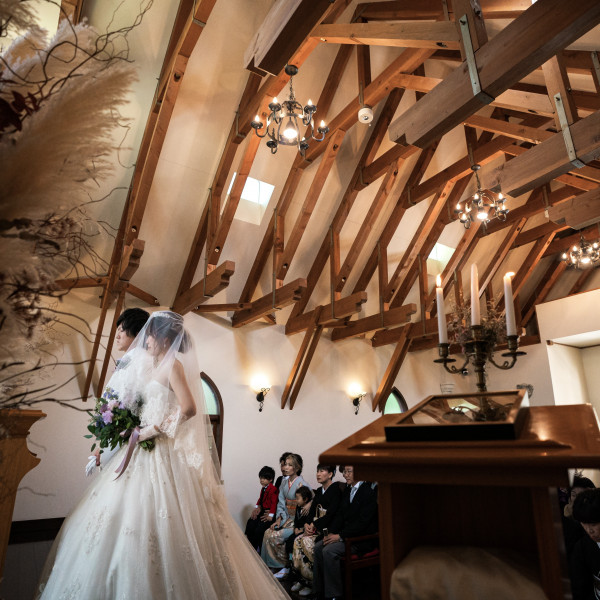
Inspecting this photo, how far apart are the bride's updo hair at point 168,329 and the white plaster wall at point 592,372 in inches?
380

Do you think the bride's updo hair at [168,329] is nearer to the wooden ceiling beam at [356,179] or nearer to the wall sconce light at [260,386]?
the wall sconce light at [260,386]

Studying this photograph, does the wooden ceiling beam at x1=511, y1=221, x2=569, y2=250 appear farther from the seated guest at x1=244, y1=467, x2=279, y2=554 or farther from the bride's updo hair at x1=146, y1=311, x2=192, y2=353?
the bride's updo hair at x1=146, y1=311, x2=192, y2=353

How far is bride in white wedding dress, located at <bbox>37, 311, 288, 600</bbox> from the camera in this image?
2184mm

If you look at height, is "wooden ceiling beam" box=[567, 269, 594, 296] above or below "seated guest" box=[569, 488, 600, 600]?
above

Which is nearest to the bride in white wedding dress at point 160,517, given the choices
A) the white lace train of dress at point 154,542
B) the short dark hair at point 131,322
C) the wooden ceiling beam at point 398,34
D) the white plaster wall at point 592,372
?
the white lace train of dress at point 154,542

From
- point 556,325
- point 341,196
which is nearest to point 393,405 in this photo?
point 556,325

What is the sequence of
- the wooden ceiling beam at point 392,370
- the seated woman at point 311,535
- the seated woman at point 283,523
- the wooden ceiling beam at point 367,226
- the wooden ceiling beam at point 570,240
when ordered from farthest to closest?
the wooden ceiling beam at point 570,240 < the wooden ceiling beam at point 392,370 < the wooden ceiling beam at point 367,226 < the seated woman at point 283,523 < the seated woman at point 311,535

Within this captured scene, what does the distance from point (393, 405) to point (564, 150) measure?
6.94 m

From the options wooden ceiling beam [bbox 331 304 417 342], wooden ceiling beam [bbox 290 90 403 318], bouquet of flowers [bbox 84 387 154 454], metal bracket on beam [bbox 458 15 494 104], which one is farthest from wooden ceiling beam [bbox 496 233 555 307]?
bouquet of flowers [bbox 84 387 154 454]

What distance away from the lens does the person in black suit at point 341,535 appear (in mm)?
4219

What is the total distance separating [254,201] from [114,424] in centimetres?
511

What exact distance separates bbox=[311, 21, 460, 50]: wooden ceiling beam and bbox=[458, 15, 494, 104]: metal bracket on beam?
0.39 metres

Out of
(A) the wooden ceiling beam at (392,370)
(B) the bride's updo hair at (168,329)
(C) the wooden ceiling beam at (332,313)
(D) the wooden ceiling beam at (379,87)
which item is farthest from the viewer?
(A) the wooden ceiling beam at (392,370)

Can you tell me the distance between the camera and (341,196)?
7.52m
